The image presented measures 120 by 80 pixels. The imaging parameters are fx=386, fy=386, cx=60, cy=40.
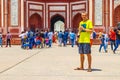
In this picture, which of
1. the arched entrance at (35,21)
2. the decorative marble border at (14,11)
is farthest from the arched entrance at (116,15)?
the decorative marble border at (14,11)

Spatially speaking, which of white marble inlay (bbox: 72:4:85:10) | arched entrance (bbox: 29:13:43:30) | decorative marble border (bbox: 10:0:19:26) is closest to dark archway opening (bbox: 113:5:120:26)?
white marble inlay (bbox: 72:4:85:10)

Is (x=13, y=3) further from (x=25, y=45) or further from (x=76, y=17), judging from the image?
(x=25, y=45)

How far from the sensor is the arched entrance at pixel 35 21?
152ft

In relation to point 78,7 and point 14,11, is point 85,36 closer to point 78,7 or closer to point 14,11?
point 14,11

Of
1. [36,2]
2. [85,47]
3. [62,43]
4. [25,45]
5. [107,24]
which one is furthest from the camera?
[36,2]

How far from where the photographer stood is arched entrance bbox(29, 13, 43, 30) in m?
46.4

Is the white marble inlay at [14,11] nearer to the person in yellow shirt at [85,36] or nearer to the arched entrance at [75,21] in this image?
the arched entrance at [75,21]

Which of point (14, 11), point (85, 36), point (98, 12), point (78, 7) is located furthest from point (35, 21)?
point (85, 36)

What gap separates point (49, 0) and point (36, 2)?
238 cm

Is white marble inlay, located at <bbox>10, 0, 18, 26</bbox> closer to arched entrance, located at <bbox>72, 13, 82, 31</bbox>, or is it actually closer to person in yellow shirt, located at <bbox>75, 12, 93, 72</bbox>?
arched entrance, located at <bbox>72, 13, 82, 31</bbox>

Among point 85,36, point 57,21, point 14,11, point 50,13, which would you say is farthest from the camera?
point 57,21

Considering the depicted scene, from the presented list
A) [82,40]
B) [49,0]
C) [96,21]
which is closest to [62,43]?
[96,21]

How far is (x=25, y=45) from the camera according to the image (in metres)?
27.8

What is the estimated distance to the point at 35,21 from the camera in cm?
4719
